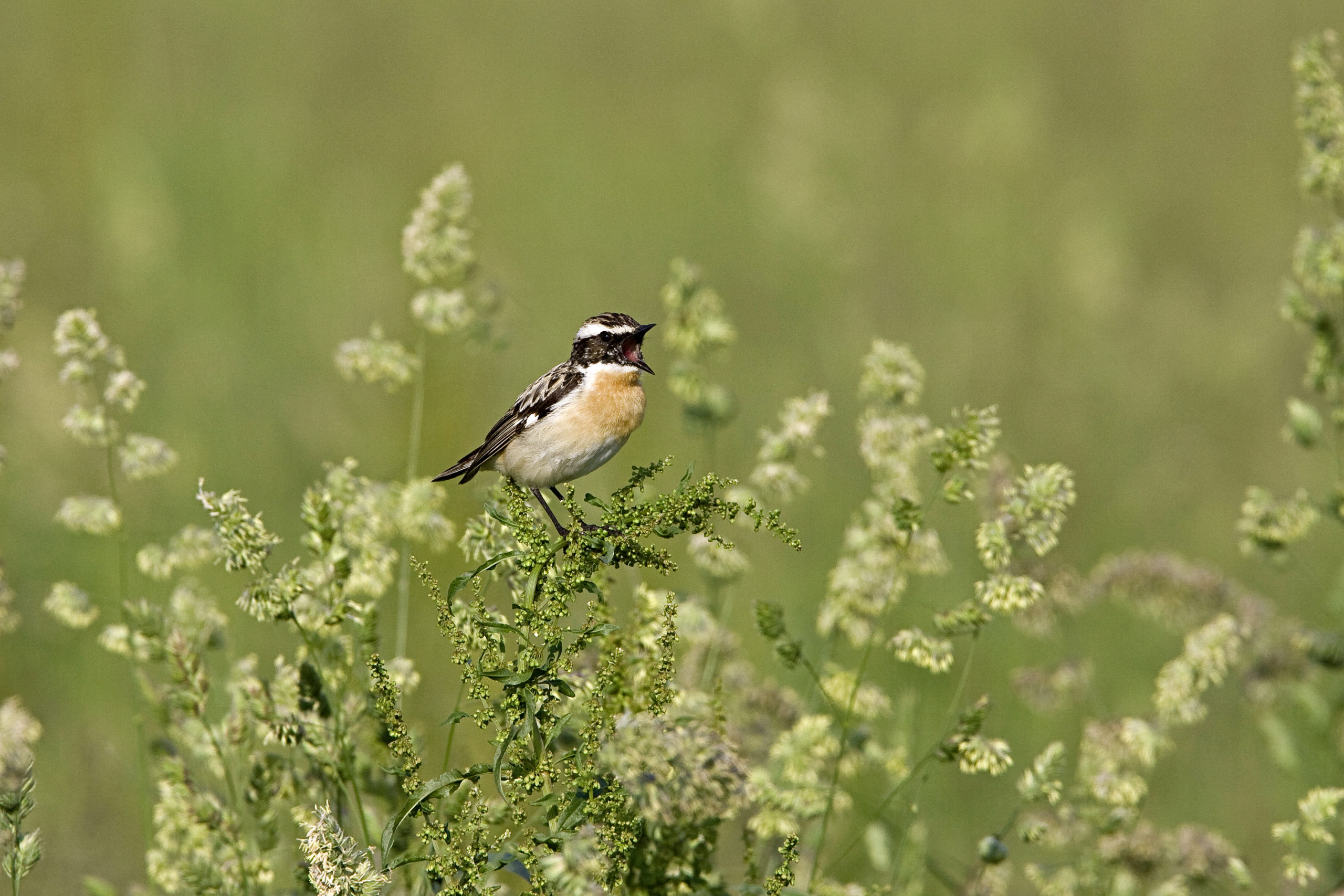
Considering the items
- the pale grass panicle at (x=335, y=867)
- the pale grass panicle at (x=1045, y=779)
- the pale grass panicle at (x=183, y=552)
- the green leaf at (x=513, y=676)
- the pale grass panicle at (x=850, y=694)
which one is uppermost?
the pale grass panicle at (x=183, y=552)

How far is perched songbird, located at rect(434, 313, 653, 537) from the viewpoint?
190 inches

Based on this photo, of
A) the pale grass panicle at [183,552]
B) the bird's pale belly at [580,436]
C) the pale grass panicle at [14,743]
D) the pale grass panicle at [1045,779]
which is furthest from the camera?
the bird's pale belly at [580,436]

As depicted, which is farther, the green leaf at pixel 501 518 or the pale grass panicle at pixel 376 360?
the pale grass panicle at pixel 376 360

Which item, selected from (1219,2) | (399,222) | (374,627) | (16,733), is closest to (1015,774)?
(374,627)

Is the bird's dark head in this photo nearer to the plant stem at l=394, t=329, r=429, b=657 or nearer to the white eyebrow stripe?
the white eyebrow stripe

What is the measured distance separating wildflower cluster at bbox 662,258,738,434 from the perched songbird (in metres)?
0.17

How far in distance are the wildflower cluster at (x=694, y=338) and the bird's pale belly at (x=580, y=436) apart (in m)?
0.26

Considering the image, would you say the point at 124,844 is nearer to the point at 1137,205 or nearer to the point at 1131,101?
the point at 1137,205

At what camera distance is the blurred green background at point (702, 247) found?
6.57 m

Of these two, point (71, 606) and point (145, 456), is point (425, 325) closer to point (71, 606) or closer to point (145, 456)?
point (145, 456)

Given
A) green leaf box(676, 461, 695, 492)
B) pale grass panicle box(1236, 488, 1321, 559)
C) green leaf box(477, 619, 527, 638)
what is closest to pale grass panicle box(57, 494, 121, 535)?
green leaf box(477, 619, 527, 638)

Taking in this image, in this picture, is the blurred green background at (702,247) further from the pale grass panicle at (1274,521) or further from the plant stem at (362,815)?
the plant stem at (362,815)

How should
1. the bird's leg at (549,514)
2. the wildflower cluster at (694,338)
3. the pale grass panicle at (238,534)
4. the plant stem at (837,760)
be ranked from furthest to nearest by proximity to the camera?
the wildflower cluster at (694,338)
the bird's leg at (549,514)
the plant stem at (837,760)
the pale grass panicle at (238,534)

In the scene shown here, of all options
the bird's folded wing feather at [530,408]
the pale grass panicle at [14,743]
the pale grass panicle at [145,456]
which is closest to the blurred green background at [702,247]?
the bird's folded wing feather at [530,408]
